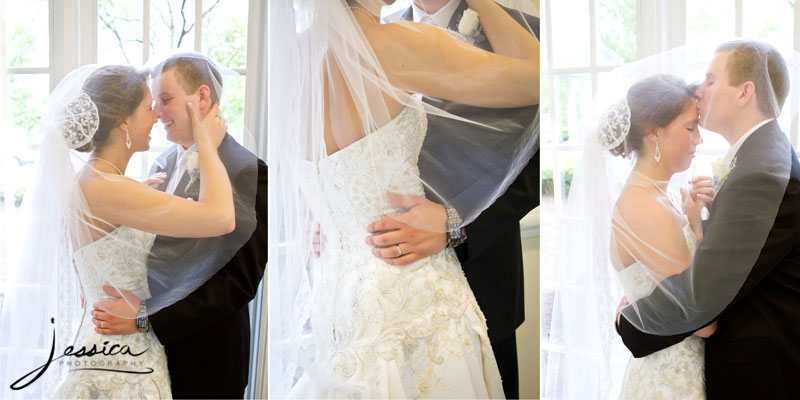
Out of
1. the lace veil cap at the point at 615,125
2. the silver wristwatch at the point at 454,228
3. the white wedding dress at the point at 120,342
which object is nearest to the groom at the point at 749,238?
the lace veil cap at the point at 615,125

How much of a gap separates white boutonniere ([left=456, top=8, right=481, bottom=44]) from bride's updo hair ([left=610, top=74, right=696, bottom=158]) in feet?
1.25

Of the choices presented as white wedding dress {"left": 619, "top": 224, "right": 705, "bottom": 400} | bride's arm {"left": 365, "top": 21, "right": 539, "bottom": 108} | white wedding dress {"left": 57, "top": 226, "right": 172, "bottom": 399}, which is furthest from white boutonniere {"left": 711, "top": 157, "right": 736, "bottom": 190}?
white wedding dress {"left": 57, "top": 226, "right": 172, "bottom": 399}

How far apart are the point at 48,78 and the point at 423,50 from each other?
0.94m

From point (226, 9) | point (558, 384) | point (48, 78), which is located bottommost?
point (558, 384)

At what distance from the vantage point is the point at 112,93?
1.44 m

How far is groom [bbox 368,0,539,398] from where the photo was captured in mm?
1420

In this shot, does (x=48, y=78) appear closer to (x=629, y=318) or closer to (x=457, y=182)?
(x=457, y=182)

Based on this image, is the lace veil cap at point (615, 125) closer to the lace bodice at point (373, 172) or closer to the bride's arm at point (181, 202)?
the lace bodice at point (373, 172)

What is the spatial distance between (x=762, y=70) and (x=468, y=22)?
0.66 m

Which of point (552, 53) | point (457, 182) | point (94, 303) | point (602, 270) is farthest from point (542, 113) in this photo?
point (94, 303)

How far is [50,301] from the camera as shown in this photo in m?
1.46

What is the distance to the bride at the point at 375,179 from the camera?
4.52 feet

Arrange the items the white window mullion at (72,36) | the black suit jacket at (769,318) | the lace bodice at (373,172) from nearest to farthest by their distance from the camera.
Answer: the black suit jacket at (769,318)
the lace bodice at (373,172)
the white window mullion at (72,36)

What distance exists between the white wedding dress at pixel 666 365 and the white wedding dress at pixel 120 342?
1122 millimetres
